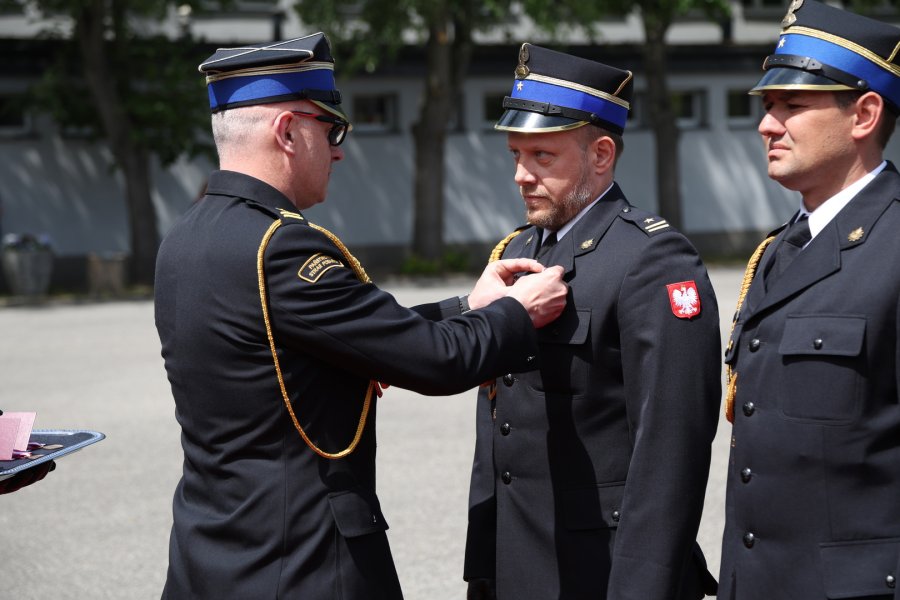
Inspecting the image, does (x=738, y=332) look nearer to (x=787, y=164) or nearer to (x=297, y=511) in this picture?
(x=787, y=164)

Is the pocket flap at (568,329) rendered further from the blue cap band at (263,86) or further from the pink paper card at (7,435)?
the pink paper card at (7,435)

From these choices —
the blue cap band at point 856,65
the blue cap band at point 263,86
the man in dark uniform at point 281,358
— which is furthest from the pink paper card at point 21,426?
the blue cap band at point 856,65

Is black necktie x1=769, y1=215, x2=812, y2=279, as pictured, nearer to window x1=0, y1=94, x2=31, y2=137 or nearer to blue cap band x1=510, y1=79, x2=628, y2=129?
blue cap band x1=510, y1=79, x2=628, y2=129

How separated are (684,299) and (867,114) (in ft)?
1.97

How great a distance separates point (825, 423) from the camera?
2576 millimetres

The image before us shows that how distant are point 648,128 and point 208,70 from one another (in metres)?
27.1

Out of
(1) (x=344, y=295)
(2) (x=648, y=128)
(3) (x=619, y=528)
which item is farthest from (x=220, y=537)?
(2) (x=648, y=128)

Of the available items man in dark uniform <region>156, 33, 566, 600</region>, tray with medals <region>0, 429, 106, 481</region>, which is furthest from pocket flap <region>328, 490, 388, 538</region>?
tray with medals <region>0, 429, 106, 481</region>

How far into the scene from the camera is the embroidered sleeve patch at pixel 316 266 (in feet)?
8.87

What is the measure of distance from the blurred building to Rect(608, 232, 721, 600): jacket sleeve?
2109 cm

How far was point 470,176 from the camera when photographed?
2780 cm

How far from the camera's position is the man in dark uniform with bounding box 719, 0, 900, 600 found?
253 centimetres

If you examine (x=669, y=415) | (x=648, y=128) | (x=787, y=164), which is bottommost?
(x=648, y=128)

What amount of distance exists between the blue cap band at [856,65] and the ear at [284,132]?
1181 mm
